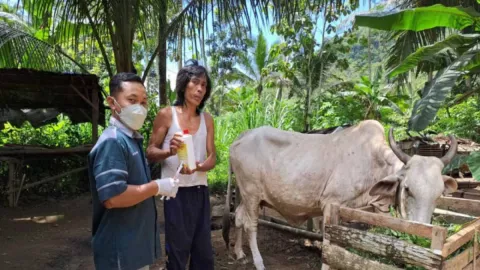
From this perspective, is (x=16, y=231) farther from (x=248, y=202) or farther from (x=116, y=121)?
(x=116, y=121)

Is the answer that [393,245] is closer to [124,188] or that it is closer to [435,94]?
[124,188]

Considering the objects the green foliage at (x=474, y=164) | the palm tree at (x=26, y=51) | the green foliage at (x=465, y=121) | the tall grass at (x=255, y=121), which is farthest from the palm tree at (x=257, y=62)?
the green foliage at (x=474, y=164)

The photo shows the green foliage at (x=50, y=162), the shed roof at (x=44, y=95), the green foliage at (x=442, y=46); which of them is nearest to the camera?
the green foliage at (x=442, y=46)

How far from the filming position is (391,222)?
2648 millimetres

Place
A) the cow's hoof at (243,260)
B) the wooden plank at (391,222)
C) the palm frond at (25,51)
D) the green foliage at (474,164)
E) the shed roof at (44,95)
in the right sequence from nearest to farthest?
1. the wooden plank at (391,222)
2. the green foliage at (474,164)
3. the cow's hoof at (243,260)
4. the palm frond at (25,51)
5. the shed roof at (44,95)

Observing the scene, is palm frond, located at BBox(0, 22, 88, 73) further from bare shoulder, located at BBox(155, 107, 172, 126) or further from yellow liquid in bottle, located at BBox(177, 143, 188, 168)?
yellow liquid in bottle, located at BBox(177, 143, 188, 168)

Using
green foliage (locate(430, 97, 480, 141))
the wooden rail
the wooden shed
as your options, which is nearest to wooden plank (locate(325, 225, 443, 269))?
the wooden rail

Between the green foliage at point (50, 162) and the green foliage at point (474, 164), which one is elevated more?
the green foliage at point (474, 164)

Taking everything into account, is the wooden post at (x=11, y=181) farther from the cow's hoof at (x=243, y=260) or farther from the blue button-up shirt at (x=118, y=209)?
the blue button-up shirt at (x=118, y=209)

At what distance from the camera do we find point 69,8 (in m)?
5.89

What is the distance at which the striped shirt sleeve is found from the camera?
1932 mm

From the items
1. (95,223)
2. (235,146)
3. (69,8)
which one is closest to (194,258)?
(95,223)

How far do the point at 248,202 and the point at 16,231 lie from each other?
391 cm

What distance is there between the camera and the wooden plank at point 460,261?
2.35 meters
